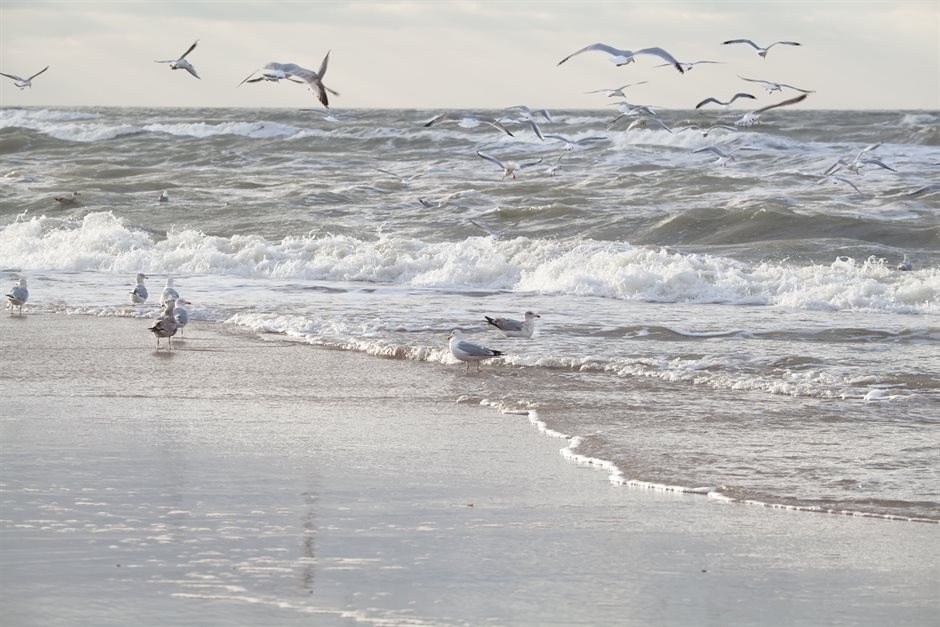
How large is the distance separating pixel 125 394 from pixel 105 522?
3.36 meters

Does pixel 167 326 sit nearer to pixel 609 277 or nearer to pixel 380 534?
pixel 609 277

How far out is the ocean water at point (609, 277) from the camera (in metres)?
7.22

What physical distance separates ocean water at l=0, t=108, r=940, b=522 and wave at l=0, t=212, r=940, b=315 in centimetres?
4

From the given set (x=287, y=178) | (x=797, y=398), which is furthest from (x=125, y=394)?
(x=287, y=178)

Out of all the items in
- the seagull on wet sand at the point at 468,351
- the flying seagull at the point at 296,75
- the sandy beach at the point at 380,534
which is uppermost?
the flying seagull at the point at 296,75

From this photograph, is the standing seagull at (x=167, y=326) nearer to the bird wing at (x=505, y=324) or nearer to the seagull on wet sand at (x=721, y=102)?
the bird wing at (x=505, y=324)

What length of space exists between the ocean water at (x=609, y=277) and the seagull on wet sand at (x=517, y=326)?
0.16 metres

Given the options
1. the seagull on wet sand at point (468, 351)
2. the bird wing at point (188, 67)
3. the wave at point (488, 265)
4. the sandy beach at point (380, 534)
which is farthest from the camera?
the wave at point (488, 265)

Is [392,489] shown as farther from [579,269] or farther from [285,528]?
[579,269]

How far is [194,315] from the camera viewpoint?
13086 millimetres

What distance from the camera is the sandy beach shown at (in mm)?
4309

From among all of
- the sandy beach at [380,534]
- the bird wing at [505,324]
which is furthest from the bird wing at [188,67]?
the sandy beach at [380,534]

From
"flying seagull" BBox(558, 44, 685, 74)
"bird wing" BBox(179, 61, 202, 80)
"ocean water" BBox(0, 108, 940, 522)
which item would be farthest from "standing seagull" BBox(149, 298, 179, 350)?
"flying seagull" BBox(558, 44, 685, 74)

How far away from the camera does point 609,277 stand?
15.0 meters
